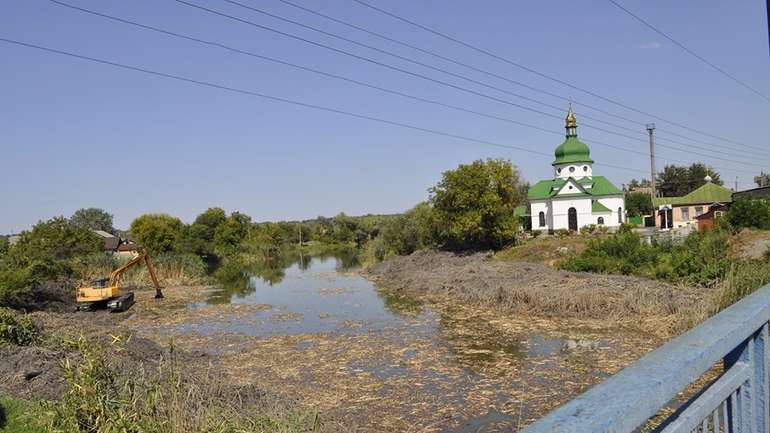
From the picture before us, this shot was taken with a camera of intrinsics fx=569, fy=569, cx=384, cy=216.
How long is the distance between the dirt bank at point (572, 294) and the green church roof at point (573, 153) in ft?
79.1

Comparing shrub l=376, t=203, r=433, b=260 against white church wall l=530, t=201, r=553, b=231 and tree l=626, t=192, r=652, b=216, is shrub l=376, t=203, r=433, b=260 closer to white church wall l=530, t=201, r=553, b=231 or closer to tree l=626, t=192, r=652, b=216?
white church wall l=530, t=201, r=553, b=231

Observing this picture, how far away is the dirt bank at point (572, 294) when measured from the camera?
1483 cm

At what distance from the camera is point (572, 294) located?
1753cm

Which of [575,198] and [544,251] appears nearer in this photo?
[544,251]

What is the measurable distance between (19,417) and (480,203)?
97.4 ft

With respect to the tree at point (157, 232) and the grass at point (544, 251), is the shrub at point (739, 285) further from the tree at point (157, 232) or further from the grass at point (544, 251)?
the tree at point (157, 232)

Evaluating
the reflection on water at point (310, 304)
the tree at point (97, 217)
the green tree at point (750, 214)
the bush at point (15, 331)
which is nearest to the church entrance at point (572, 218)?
the green tree at point (750, 214)

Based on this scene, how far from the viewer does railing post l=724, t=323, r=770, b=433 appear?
1.65 metres

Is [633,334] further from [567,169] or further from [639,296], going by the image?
[567,169]

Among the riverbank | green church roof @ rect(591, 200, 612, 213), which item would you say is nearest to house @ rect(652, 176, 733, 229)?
green church roof @ rect(591, 200, 612, 213)

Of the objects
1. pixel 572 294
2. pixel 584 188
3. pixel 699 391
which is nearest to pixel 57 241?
pixel 572 294

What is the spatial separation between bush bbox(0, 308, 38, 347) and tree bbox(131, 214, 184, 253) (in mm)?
42734

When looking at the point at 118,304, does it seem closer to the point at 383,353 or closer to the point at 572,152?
the point at 383,353

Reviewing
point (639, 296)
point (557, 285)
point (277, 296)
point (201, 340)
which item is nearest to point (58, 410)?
point (201, 340)
